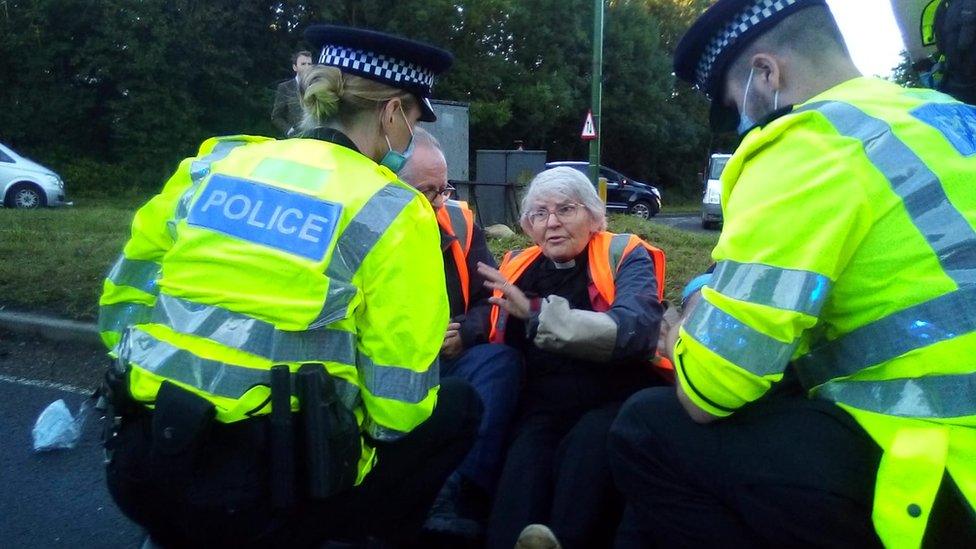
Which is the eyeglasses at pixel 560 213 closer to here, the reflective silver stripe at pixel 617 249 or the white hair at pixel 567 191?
the white hair at pixel 567 191

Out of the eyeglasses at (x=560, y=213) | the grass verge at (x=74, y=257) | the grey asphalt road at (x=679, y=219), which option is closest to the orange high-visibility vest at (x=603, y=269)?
the eyeglasses at (x=560, y=213)

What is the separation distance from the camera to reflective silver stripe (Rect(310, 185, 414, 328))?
1.97m

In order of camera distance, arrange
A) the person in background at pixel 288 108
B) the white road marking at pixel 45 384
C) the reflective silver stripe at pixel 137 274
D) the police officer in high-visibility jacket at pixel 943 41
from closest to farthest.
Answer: the reflective silver stripe at pixel 137 274 < the person in background at pixel 288 108 < the police officer in high-visibility jacket at pixel 943 41 < the white road marking at pixel 45 384

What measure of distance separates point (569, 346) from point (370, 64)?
1.03 m

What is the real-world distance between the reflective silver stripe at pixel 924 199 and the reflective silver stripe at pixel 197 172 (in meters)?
1.50

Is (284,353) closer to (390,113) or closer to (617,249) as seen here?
(390,113)

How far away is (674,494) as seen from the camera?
6.68 ft

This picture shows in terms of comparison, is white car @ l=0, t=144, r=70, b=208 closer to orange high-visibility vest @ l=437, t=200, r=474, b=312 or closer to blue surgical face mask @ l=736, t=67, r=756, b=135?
orange high-visibility vest @ l=437, t=200, r=474, b=312

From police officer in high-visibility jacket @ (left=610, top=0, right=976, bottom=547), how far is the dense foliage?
26.5 m

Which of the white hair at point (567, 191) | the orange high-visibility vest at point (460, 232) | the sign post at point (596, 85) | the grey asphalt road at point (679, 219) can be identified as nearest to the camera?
the white hair at point (567, 191)

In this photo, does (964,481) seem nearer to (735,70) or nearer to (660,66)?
(735,70)

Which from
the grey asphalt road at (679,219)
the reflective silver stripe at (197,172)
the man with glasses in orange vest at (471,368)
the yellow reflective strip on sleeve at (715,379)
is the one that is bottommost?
the grey asphalt road at (679,219)

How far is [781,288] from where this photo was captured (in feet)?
5.57

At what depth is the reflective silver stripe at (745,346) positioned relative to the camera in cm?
172
